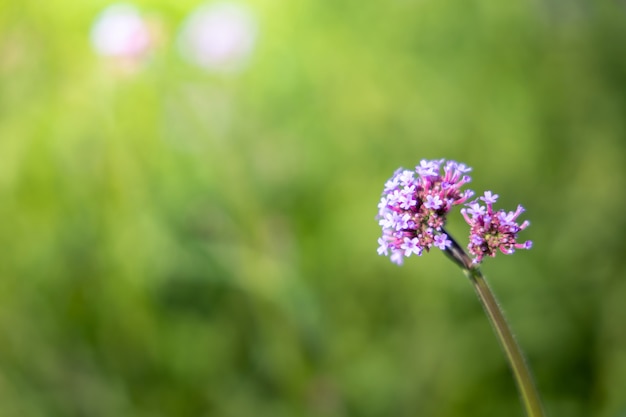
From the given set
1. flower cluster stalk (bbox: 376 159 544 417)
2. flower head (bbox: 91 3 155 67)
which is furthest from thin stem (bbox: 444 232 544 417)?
flower head (bbox: 91 3 155 67)

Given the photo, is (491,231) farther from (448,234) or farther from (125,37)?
(125,37)

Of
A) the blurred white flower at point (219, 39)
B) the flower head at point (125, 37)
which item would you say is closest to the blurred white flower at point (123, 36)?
the flower head at point (125, 37)

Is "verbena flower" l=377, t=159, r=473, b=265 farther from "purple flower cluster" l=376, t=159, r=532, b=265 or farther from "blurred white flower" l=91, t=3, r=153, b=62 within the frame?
"blurred white flower" l=91, t=3, r=153, b=62

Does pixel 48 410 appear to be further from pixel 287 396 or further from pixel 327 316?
pixel 327 316

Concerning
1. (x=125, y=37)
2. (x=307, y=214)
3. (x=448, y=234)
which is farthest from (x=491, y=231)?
(x=125, y=37)

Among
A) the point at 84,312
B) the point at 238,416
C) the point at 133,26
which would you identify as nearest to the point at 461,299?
the point at 238,416

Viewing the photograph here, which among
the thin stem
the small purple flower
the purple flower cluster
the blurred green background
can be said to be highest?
the blurred green background

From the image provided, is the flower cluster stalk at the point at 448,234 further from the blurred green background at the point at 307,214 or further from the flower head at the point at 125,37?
the flower head at the point at 125,37
